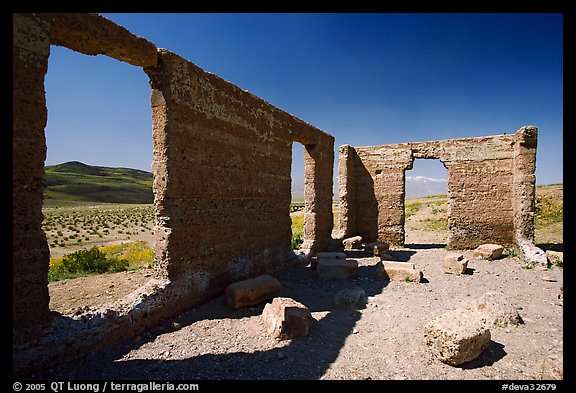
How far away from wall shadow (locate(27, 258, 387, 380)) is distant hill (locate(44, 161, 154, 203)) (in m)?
71.2

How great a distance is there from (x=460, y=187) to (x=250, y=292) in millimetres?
10274

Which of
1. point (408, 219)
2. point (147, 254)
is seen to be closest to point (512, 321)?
point (147, 254)

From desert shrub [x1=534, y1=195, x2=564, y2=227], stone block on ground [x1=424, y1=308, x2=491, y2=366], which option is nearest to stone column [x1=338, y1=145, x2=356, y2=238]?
stone block on ground [x1=424, y1=308, x2=491, y2=366]

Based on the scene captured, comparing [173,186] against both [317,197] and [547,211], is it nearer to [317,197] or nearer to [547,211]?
[317,197]

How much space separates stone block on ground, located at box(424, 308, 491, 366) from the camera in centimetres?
407

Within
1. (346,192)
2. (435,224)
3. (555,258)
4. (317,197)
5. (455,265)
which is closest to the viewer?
(455,265)

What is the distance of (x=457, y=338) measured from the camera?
13.3 feet

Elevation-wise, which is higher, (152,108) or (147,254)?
(152,108)

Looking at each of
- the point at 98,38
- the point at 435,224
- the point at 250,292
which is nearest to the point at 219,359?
the point at 250,292

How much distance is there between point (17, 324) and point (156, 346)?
5.50ft

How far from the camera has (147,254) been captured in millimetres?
14836

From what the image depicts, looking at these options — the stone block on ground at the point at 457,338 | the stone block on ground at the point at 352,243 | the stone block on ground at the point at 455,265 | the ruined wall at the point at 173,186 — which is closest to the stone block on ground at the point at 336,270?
the ruined wall at the point at 173,186

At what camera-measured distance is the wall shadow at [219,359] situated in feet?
12.8
